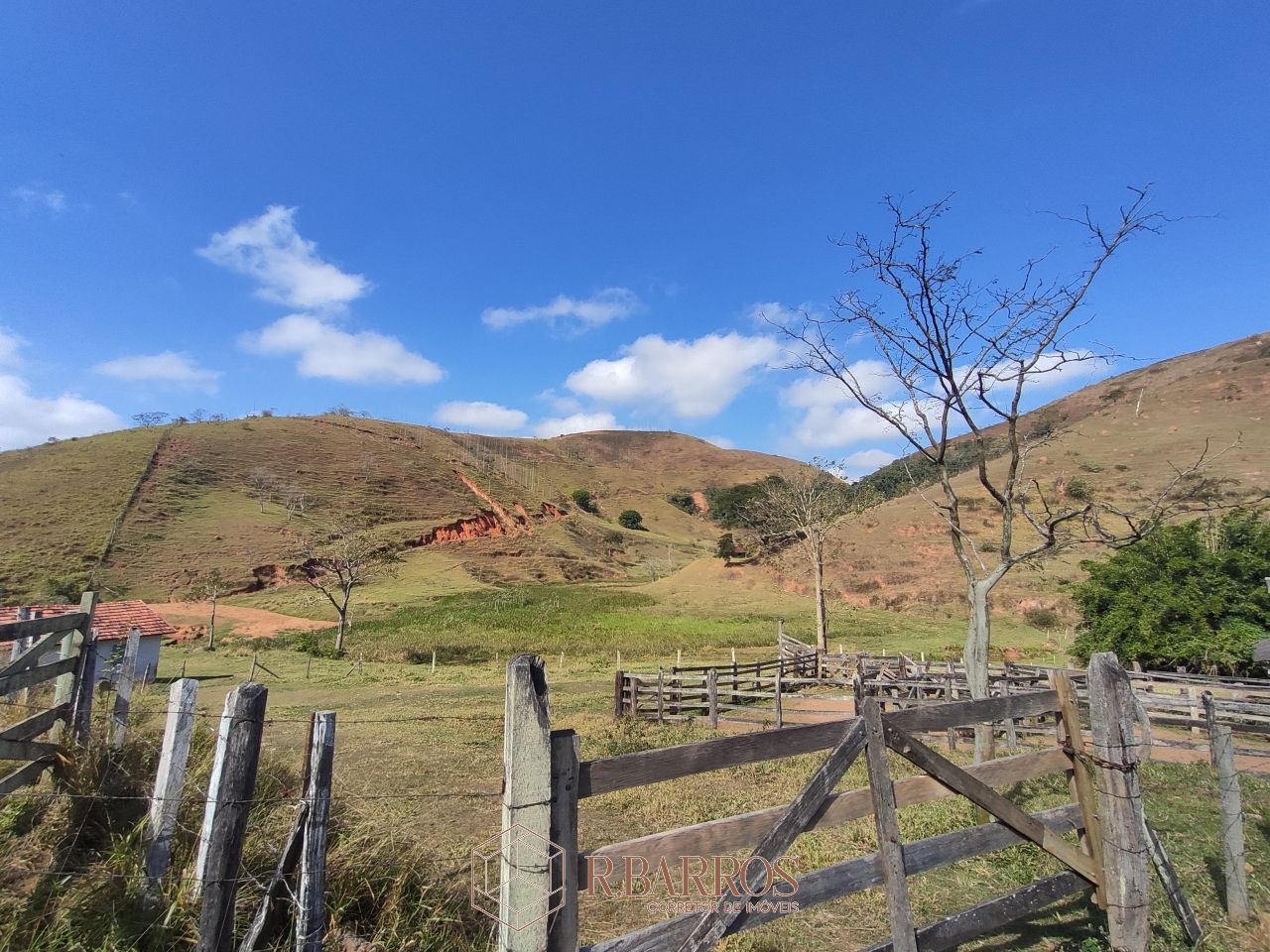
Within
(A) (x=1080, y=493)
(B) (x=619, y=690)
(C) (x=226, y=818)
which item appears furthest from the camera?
(B) (x=619, y=690)

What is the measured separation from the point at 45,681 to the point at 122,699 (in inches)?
25.6

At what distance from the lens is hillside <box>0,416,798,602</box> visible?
1961 inches

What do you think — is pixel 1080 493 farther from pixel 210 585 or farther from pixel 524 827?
pixel 210 585

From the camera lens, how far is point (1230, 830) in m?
4.72

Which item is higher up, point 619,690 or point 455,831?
point 619,690

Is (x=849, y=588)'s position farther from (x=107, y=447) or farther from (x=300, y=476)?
(x=107, y=447)

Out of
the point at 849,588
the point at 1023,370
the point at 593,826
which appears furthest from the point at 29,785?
the point at 849,588

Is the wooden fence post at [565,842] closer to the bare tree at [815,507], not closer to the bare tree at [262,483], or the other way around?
the bare tree at [815,507]

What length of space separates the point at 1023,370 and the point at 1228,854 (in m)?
4.77

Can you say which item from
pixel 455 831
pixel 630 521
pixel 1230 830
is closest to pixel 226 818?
pixel 455 831

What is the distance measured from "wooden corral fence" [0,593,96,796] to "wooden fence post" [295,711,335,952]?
2.36m

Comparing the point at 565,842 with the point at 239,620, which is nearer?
the point at 565,842

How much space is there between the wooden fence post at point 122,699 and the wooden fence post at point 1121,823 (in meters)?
6.71

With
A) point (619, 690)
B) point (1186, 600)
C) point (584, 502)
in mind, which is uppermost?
point (584, 502)
